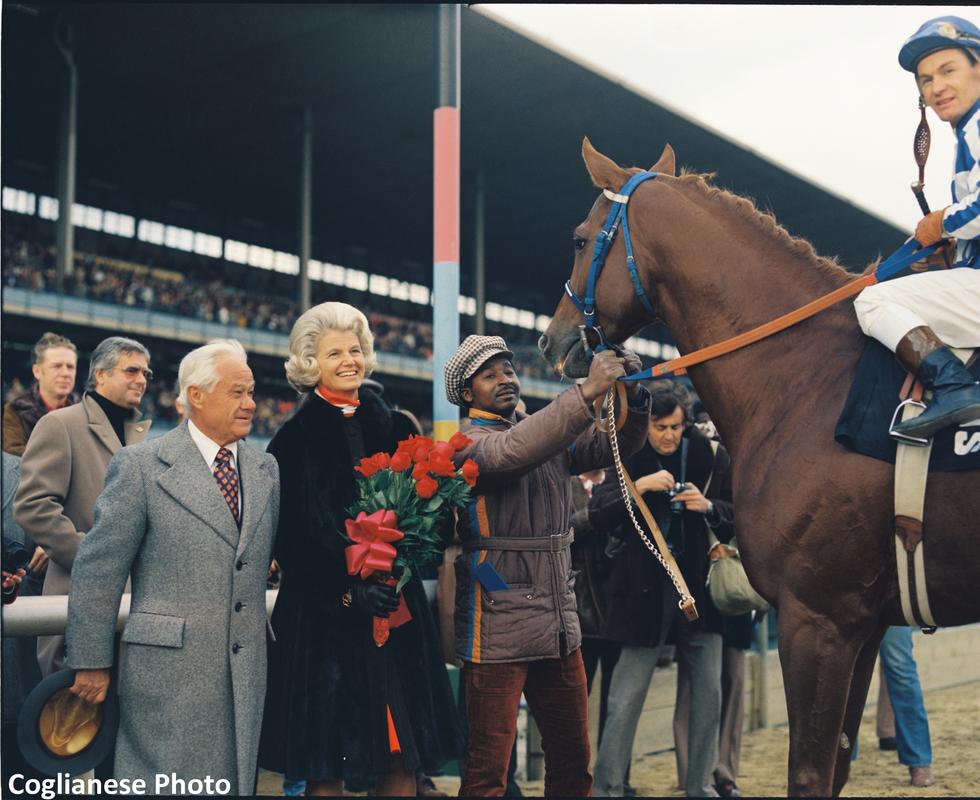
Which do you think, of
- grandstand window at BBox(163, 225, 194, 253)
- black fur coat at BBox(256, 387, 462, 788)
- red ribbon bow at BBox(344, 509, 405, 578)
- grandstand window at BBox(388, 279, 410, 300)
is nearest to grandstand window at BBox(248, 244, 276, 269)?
grandstand window at BBox(163, 225, 194, 253)

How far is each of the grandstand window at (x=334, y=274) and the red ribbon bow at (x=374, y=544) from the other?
33.6 m

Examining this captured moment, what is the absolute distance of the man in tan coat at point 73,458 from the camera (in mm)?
3795

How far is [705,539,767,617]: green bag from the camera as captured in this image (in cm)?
462

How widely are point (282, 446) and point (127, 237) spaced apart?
30.4 m

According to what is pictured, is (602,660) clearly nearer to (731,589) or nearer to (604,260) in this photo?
(731,589)

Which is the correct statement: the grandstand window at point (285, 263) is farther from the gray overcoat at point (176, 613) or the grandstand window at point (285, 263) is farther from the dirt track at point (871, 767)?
the gray overcoat at point (176, 613)

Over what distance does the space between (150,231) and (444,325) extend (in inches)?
1125

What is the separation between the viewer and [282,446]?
10.8ft

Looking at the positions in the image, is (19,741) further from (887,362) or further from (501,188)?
(501,188)

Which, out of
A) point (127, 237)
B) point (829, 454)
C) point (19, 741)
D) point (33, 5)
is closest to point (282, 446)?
point (19, 741)

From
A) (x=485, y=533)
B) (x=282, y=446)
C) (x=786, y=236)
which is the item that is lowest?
(x=485, y=533)

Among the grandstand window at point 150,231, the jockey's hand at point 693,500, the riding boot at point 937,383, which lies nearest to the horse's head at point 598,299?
the riding boot at point 937,383

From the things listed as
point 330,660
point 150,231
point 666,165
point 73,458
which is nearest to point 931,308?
point 666,165

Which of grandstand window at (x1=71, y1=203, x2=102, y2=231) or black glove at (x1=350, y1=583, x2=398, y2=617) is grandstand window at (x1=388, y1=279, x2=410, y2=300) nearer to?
grandstand window at (x1=71, y1=203, x2=102, y2=231)
